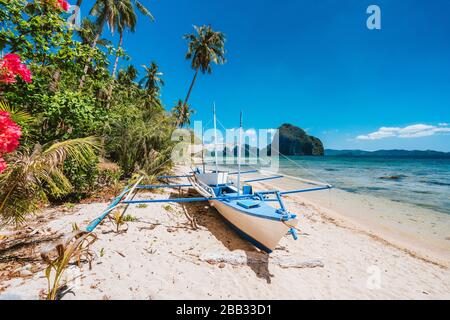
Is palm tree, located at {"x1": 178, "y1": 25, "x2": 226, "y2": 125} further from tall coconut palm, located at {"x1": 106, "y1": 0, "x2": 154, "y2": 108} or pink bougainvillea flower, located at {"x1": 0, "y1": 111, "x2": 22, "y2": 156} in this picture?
pink bougainvillea flower, located at {"x1": 0, "y1": 111, "x2": 22, "y2": 156}

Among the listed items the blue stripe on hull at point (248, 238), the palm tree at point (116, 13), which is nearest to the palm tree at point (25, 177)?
the blue stripe on hull at point (248, 238)

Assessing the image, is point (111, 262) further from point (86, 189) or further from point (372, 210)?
point (372, 210)

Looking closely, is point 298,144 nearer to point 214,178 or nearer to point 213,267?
point 214,178

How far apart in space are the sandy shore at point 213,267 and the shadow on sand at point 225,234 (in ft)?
0.09

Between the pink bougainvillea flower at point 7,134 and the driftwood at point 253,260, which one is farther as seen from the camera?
the driftwood at point 253,260

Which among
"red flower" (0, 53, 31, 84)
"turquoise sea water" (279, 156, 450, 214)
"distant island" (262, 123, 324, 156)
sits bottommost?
"turquoise sea water" (279, 156, 450, 214)

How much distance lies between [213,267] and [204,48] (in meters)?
21.3

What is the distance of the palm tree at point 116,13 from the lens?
48.3 feet

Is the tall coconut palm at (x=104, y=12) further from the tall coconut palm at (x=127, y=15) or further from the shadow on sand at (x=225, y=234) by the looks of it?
the shadow on sand at (x=225, y=234)

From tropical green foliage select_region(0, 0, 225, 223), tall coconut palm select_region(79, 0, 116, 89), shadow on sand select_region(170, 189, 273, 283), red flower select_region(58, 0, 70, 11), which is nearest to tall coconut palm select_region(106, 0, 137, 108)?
tall coconut palm select_region(79, 0, 116, 89)

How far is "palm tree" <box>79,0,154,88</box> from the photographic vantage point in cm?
1472

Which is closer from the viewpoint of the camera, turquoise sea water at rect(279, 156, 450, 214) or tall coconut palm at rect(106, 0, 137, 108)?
turquoise sea water at rect(279, 156, 450, 214)

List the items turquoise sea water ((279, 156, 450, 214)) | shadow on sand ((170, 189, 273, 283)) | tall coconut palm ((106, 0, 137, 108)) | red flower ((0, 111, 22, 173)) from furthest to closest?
tall coconut palm ((106, 0, 137, 108)) → turquoise sea water ((279, 156, 450, 214)) → shadow on sand ((170, 189, 273, 283)) → red flower ((0, 111, 22, 173))
